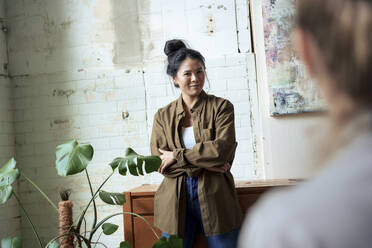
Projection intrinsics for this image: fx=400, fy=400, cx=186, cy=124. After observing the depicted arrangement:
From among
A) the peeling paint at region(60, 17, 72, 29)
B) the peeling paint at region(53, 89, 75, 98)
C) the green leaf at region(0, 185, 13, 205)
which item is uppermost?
the peeling paint at region(60, 17, 72, 29)

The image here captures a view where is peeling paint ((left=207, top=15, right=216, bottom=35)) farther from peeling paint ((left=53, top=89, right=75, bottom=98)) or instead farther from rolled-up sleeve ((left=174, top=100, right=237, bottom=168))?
rolled-up sleeve ((left=174, top=100, right=237, bottom=168))

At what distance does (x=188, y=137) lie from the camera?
8.04ft

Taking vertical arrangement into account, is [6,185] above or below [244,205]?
above

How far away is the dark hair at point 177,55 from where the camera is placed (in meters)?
2.53

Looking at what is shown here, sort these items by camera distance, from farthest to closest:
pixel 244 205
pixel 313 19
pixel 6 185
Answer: pixel 244 205 < pixel 6 185 < pixel 313 19

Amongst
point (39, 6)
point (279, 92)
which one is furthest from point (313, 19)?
point (39, 6)

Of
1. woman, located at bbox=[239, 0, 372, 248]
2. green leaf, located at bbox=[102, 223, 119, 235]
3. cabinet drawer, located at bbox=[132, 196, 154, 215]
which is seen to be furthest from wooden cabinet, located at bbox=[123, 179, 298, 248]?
woman, located at bbox=[239, 0, 372, 248]

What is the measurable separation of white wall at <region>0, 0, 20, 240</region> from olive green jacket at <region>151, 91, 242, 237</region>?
2.26m

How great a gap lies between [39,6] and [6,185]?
2.40 metres

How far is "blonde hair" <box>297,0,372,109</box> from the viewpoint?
39 cm

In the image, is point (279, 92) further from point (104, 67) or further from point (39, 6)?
point (39, 6)

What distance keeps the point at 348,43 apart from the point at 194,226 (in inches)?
85.5

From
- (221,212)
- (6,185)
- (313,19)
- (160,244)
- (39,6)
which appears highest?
(39,6)

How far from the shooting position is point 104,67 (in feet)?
13.5
